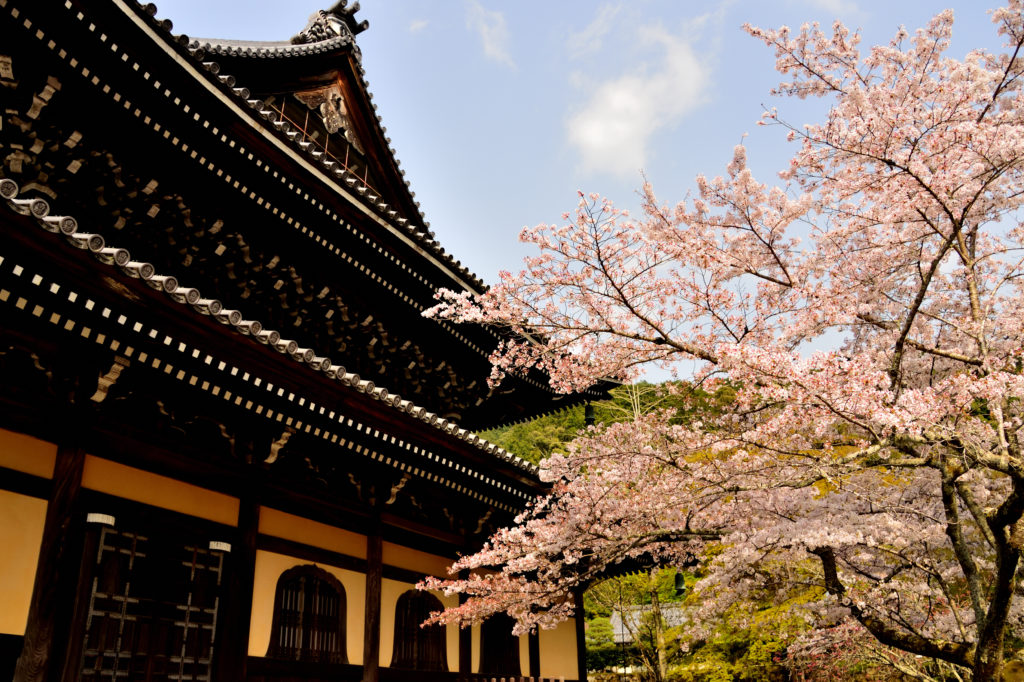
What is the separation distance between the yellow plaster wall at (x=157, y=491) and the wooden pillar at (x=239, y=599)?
0.15m

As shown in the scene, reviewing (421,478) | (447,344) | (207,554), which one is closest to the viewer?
(207,554)

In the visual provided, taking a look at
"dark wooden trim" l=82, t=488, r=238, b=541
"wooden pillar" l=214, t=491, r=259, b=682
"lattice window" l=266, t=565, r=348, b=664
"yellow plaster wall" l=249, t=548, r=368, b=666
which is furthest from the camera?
"lattice window" l=266, t=565, r=348, b=664

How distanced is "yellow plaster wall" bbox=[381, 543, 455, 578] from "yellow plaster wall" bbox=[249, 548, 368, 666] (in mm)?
519

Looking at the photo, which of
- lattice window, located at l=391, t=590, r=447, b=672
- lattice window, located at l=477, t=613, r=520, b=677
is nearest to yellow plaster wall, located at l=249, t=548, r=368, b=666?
lattice window, located at l=391, t=590, r=447, b=672

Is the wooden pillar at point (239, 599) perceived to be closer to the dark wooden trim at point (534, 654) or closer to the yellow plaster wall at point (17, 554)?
the yellow plaster wall at point (17, 554)

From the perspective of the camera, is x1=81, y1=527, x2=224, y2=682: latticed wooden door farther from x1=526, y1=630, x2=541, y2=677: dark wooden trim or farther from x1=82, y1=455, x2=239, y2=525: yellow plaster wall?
x1=526, y1=630, x2=541, y2=677: dark wooden trim

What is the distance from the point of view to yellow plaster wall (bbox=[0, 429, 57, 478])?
4.52m

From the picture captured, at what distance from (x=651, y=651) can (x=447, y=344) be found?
14.6 metres

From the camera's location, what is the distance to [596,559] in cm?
827

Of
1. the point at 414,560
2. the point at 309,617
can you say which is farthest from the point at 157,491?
the point at 414,560

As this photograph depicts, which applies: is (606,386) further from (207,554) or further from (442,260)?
(207,554)

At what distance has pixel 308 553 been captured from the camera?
6527 millimetres

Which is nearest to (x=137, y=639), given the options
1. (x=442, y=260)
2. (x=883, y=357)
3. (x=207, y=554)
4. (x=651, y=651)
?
(x=207, y=554)

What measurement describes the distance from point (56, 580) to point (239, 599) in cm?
162
